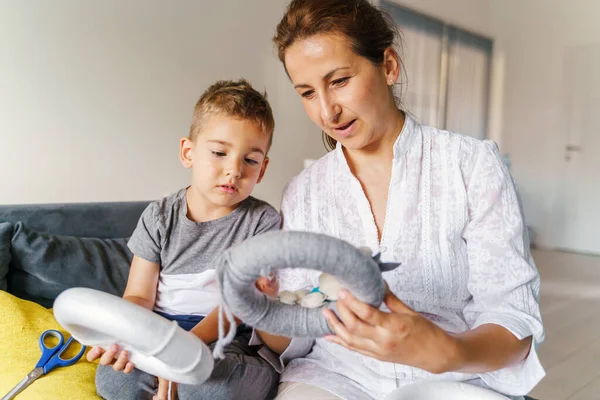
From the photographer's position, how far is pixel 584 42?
6207mm

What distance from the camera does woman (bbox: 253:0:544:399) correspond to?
103cm

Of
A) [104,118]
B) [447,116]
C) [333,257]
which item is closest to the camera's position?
[333,257]

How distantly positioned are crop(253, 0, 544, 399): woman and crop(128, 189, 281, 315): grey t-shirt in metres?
0.19

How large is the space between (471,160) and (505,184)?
0.29 feet

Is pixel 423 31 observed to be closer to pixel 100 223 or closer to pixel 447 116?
pixel 447 116

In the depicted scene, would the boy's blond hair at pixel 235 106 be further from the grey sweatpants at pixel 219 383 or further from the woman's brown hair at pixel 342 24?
the grey sweatpants at pixel 219 383

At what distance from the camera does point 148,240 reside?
1.38 metres

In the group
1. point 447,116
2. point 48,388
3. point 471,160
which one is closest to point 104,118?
point 48,388

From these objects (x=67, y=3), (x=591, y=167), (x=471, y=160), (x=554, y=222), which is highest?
(x=67, y=3)

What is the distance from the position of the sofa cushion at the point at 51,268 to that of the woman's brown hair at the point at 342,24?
1064mm

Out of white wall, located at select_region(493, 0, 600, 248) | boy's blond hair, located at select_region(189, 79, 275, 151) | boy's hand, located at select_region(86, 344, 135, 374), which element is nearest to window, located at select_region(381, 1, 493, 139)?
white wall, located at select_region(493, 0, 600, 248)

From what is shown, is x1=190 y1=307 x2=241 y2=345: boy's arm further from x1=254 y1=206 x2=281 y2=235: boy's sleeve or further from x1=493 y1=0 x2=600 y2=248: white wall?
x1=493 y1=0 x2=600 y2=248: white wall

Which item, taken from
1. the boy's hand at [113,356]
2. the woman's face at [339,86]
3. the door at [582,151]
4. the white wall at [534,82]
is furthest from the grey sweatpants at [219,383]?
the door at [582,151]

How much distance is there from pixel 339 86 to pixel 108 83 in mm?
2295
